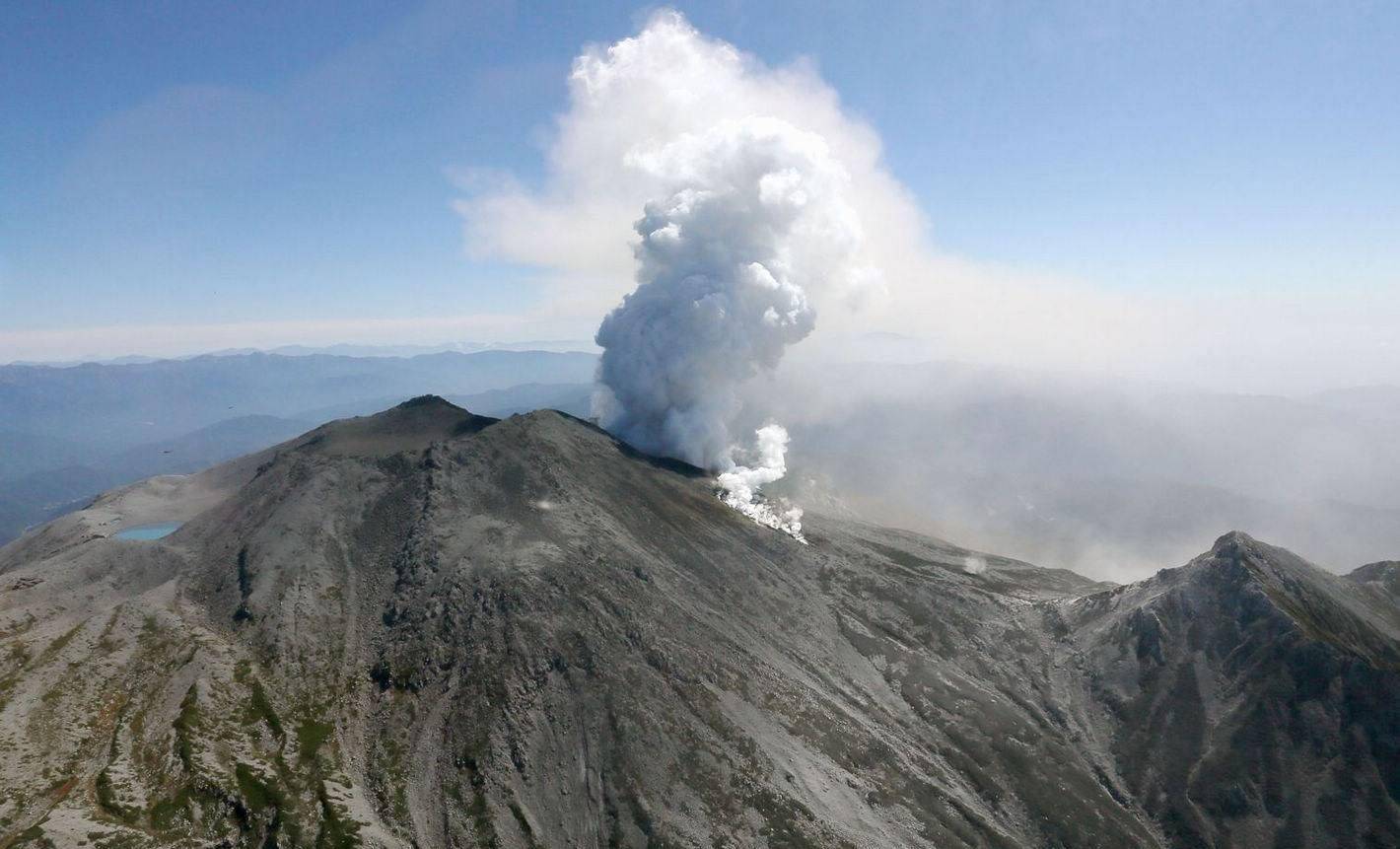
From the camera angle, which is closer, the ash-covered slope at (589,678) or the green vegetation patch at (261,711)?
the ash-covered slope at (589,678)

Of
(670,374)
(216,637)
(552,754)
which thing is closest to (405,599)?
(216,637)

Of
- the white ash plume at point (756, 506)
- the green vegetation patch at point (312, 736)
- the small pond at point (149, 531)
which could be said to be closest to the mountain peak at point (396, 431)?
the small pond at point (149, 531)

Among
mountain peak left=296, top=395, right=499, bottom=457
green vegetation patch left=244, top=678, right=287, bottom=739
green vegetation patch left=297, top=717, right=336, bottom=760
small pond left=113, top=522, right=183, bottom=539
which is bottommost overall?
green vegetation patch left=297, top=717, right=336, bottom=760

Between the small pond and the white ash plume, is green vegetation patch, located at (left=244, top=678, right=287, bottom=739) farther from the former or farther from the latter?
the white ash plume

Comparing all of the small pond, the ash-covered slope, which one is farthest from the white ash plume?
the small pond

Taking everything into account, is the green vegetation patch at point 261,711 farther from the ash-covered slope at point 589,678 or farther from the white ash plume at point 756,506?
the white ash plume at point 756,506

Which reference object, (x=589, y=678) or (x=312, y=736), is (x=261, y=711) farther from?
(x=589, y=678)

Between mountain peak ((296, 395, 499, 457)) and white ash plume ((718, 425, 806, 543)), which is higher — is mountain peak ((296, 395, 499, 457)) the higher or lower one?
the higher one
